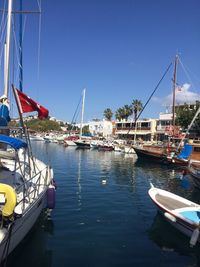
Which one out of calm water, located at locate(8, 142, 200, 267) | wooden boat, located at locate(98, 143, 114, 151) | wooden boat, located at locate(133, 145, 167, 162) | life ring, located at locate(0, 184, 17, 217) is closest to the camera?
life ring, located at locate(0, 184, 17, 217)

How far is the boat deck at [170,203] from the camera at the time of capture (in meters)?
15.3

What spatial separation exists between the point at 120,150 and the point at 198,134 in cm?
2011

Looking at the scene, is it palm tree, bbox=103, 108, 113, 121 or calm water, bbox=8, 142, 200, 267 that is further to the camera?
palm tree, bbox=103, 108, 113, 121

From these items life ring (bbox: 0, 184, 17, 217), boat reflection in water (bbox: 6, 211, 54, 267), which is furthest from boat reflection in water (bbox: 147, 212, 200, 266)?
life ring (bbox: 0, 184, 17, 217)

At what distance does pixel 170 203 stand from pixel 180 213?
6.41ft

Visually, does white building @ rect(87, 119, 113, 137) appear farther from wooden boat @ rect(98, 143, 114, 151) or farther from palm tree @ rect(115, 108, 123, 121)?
wooden boat @ rect(98, 143, 114, 151)

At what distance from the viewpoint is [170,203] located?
15859mm

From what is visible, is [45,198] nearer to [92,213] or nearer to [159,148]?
[92,213]

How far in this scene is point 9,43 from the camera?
15492 millimetres

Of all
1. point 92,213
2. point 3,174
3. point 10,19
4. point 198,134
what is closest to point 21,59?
point 10,19

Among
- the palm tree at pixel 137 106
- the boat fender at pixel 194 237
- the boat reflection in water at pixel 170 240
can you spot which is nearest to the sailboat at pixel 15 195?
the boat reflection in water at pixel 170 240

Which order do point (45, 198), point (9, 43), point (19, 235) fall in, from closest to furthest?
point (19, 235)
point (45, 198)
point (9, 43)

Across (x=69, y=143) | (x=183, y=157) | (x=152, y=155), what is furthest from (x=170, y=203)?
(x=69, y=143)

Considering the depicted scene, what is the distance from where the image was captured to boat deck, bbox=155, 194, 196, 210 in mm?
15336
